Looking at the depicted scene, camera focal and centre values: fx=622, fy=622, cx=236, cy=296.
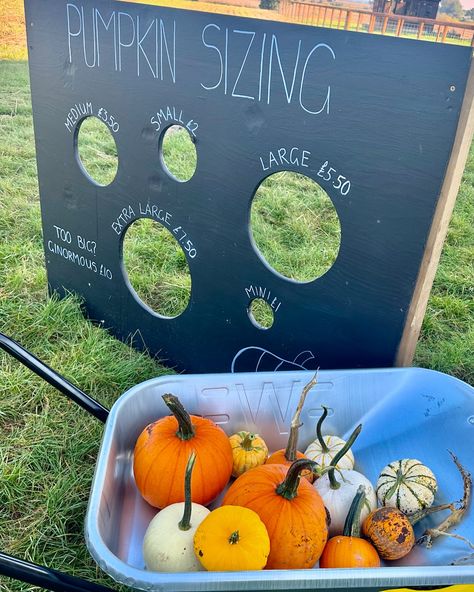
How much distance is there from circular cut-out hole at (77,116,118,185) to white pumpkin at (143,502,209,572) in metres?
2.56

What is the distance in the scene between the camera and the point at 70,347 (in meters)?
2.21

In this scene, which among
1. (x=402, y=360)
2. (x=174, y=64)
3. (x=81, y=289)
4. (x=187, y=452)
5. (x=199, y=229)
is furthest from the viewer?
(x=81, y=289)

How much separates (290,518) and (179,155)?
3.05 m

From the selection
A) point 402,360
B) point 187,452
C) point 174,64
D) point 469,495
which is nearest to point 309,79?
point 174,64

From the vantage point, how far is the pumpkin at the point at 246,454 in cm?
145

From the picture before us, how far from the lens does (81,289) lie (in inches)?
93.1

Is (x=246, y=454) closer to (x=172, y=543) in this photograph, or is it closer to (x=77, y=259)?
(x=172, y=543)

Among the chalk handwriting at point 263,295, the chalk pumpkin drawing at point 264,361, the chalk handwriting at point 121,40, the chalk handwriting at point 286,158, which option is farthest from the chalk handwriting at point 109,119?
the chalk pumpkin drawing at point 264,361

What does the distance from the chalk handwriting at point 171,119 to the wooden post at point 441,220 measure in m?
0.73

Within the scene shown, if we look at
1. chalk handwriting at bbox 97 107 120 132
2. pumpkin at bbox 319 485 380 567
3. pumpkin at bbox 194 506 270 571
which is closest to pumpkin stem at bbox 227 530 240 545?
pumpkin at bbox 194 506 270 571

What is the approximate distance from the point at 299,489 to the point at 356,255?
63 cm

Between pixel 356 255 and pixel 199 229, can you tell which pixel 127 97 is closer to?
pixel 199 229

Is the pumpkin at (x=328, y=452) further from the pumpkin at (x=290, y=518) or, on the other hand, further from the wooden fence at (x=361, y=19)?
the wooden fence at (x=361, y=19)

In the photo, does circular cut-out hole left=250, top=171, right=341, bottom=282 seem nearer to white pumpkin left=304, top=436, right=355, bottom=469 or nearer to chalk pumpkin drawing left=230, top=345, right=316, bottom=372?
chalk pumpkin drawing left=230, top=345, right=316, bottom=372
